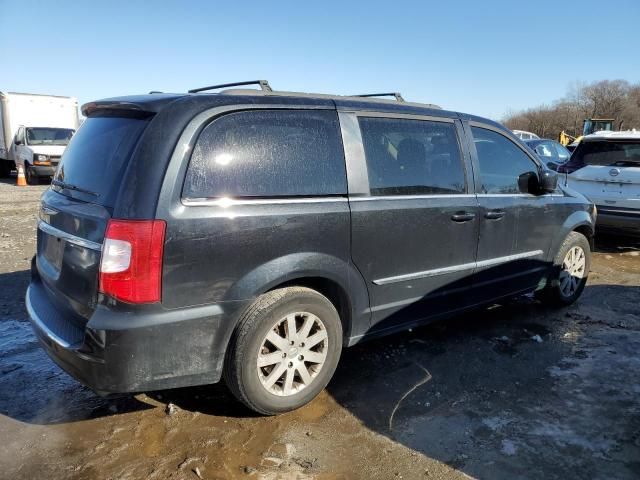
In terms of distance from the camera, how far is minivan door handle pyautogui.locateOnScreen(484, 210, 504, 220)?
4.03 m

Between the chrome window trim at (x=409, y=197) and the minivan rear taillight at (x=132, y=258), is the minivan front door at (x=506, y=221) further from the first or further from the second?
the minivan rear taillight at (x=132, y=258)

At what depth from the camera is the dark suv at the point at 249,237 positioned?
252 cm

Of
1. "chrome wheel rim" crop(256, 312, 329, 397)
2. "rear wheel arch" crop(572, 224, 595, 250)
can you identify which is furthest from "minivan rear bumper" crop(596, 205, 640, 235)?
"chrome wheel rim" crop(256, 312, 329, 397)

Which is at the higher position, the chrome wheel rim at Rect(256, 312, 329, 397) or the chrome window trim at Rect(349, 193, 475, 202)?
the chrome window trim at Rect(349, 193, 475, 202)

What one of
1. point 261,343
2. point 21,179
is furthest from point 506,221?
point 21,179

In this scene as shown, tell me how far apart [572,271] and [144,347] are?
4323 millimetres

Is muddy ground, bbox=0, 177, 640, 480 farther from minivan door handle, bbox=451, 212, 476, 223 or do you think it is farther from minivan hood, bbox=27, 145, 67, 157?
minivan hood, bbox=27, 145, 67, 157

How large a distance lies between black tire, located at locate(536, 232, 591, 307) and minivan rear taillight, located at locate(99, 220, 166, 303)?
3846 mm

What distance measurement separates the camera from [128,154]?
2.65 meters

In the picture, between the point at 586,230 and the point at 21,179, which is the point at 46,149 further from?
the point at 586,230

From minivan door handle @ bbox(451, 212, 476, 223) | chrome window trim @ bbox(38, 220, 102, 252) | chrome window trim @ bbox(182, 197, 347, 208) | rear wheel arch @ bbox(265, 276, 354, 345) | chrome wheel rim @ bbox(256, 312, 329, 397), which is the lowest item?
chrome wheel rim @ bbox(256, 312, 329, 397)

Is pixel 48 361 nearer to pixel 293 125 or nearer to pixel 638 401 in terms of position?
pixel 293 125

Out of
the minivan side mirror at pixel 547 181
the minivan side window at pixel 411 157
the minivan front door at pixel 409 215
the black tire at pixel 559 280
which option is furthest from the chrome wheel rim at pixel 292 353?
the black tire at pixel 559 280

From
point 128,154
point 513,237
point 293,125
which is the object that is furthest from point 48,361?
point 513,237
